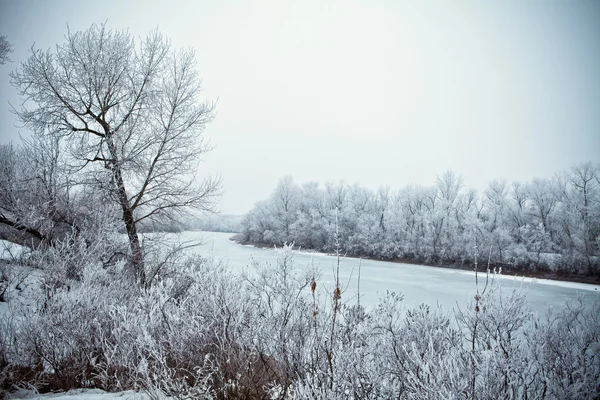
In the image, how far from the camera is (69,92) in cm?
830

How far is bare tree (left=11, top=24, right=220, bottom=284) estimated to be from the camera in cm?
813

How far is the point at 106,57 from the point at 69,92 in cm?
148

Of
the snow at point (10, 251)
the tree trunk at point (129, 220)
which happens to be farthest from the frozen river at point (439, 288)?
the snow at point (10, 251)

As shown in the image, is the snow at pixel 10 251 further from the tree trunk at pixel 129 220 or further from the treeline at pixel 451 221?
the treeline at pixel 451 221

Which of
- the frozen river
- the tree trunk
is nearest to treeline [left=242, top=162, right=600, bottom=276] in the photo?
the frozen river

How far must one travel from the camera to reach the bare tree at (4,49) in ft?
25.3

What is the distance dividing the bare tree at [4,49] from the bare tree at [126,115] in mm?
456

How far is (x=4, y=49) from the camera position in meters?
7.82

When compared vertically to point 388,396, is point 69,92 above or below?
above

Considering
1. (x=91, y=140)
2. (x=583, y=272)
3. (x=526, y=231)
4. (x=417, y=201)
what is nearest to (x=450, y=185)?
(x=417, y=201)

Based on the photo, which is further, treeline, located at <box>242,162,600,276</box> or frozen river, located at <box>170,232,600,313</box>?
treeline, located at <box>242,162,600,276</box>

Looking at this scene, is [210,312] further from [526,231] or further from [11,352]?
[526,231]

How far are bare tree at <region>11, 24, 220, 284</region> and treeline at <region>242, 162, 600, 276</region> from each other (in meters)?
11.3

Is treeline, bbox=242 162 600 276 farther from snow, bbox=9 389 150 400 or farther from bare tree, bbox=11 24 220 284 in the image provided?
snow, bbox=9 389 150 400
